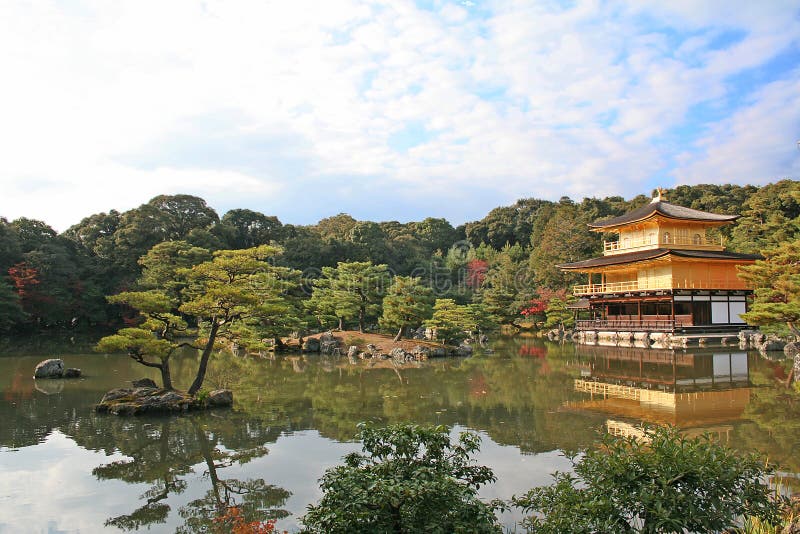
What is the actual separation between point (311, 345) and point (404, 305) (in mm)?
5134

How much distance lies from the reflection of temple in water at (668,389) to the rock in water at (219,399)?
23.3 ft

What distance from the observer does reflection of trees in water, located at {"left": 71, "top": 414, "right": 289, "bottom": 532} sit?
5523 mm

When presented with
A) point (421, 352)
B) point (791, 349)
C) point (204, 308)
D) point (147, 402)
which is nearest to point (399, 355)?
point (421, 352)

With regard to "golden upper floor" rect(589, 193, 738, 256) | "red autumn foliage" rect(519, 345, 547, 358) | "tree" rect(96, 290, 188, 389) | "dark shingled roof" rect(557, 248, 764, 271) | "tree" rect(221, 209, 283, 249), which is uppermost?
"tree" rect(221, 209, 283, 249)

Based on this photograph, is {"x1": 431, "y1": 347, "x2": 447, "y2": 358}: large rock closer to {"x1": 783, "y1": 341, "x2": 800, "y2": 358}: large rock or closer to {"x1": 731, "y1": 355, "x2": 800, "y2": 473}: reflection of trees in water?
{"x1": 731, "y1": 355, "x2": 800, "y2": 473}: reflection of trees in water

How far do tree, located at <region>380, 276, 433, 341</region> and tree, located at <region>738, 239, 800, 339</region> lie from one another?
11447mm

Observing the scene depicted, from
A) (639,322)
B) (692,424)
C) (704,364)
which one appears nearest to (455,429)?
(692,424)

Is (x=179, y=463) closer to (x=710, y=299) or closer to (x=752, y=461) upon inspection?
(x=752, y=461)

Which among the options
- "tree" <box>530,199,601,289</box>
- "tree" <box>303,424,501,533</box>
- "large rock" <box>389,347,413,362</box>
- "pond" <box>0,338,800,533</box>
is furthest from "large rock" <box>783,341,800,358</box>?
"tree" <box>303,424,501,533</box>

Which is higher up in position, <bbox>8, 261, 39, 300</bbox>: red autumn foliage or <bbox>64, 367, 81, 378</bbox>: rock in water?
<bbox>8, 261, 39, 300</bbox>: red autumn foliage

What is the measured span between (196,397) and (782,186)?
126 ft

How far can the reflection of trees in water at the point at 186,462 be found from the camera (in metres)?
5.52

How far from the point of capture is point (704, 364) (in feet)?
56.2

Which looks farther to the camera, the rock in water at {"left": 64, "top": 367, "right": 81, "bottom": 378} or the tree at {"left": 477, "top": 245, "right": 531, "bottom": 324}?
the tree at {"left": 477, "top": 245, "right": 531, "bottom": 324}
